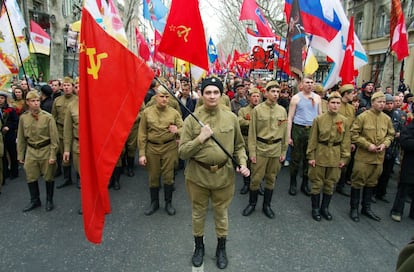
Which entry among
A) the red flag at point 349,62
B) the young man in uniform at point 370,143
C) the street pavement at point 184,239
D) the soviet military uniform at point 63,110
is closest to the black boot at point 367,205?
the young man in uniform at point 370,143

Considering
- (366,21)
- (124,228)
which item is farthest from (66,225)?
(366,21)

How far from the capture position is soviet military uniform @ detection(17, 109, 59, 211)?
4.55 metres

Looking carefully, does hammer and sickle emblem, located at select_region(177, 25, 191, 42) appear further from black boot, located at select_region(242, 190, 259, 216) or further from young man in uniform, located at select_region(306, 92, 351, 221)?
black boot, located at select_region(242, 190, 259, 216)

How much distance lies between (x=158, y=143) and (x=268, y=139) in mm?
1686

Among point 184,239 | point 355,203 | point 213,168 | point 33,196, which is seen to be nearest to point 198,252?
point 184,239

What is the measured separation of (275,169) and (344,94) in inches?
83.8

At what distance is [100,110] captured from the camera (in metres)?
2.30

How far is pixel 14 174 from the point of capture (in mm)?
6219

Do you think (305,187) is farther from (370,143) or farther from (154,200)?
(154,200)

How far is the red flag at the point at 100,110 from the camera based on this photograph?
2246 millimetres

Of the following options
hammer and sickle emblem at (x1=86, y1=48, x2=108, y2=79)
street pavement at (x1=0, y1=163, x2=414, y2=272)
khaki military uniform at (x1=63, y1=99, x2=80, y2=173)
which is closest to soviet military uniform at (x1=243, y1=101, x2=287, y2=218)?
street pavement at (x1=0, y1=163, x2=414, y2=272)

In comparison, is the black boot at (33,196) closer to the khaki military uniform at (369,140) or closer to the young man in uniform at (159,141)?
the young man in uniform at (159,141)

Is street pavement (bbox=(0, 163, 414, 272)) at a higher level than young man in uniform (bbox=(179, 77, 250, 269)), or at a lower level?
lower

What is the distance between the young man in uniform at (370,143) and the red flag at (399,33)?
305 cm
